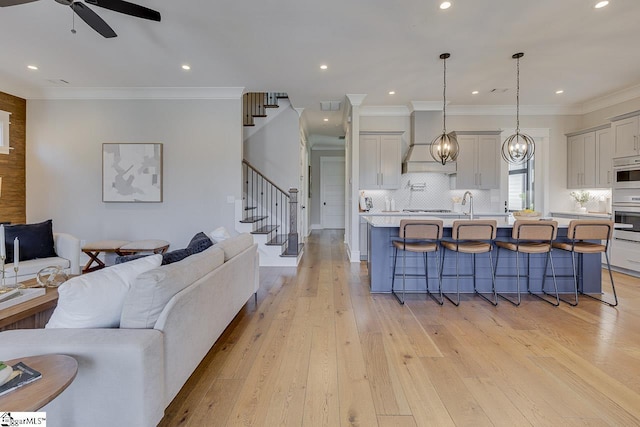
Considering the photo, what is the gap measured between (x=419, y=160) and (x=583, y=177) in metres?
3.10

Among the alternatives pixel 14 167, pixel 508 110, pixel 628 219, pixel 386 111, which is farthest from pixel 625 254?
pixel 14 167

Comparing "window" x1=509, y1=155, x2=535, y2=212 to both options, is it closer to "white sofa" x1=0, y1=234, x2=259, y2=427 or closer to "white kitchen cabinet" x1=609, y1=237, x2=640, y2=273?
"white kitchen cabinet" x1=609, y1=237, x2=640, y2=273

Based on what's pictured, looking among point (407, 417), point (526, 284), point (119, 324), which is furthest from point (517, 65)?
point (119, 324)

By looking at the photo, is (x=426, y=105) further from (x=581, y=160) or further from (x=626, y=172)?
(x=626, y=172)

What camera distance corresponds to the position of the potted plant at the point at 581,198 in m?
5.77

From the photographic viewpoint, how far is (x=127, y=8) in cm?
270

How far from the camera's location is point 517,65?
4121mm

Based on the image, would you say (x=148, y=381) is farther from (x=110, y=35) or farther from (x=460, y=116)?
(x=460, y=116)

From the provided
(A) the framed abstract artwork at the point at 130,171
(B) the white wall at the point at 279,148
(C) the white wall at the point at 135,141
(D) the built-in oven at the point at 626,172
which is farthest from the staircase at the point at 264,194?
(D) the built-in oven at the point at 626,172

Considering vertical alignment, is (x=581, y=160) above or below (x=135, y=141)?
below

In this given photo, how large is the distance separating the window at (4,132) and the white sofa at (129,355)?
17.3 feet

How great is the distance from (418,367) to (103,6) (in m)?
3.91

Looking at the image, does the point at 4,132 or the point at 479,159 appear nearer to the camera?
the point at 4,132

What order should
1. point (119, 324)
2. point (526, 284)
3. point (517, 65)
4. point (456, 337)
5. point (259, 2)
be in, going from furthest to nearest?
point (517, 65)
point (526, 284)
point (259, 2)
point (456, 337)
point (119, 324)
